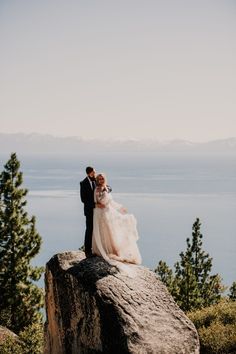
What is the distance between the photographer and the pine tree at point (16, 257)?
4125 centimetres

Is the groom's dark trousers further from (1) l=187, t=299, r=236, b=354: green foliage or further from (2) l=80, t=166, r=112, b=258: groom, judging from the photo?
(1) l=187, t=299, r=236, b=354: green foliage

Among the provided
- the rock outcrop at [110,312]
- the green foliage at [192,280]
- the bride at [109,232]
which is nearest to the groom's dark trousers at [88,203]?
the bride at [109,232]

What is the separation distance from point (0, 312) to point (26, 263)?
4647 millimetres

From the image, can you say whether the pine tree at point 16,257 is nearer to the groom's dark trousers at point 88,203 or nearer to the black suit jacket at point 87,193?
the groom's dark trousers at point 88,203

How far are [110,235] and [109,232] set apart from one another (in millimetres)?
111

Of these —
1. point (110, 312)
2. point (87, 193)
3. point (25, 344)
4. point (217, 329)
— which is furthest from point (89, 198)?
point (25, 344)

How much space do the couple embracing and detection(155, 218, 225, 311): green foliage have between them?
2622cm

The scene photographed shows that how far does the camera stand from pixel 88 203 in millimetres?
16516

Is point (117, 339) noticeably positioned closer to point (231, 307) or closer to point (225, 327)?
point (225, 327)

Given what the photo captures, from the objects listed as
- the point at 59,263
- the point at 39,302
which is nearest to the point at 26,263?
the point at 39,302

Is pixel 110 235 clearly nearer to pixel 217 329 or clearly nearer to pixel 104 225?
pixel 104 225

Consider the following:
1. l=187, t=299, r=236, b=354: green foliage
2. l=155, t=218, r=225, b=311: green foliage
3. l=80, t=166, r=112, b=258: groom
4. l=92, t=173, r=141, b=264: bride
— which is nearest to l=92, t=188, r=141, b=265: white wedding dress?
l=92, t=173, r=141, b=264: bride

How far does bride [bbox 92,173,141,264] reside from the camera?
16.3 m

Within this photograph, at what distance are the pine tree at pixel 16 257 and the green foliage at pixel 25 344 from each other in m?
8.02
